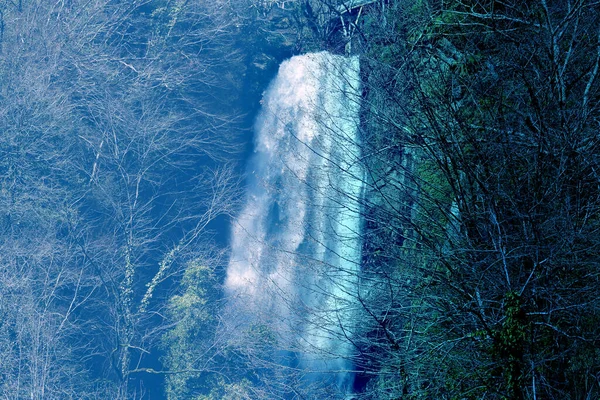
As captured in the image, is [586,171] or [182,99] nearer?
[586,171]

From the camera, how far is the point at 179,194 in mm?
18109

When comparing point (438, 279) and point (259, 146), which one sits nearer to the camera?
point (438, 279)

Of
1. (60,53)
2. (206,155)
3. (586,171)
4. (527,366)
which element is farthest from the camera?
(206,155)

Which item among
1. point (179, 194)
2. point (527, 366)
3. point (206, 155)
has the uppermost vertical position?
point (206, 155)

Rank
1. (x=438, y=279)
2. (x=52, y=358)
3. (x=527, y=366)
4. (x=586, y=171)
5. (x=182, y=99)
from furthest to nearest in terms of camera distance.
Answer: (x=182, y=99), (x=52, y=358), (x=438, y=279), (x=586, y=171), (x=527, y=366)

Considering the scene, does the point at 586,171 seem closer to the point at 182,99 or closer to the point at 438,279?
the point at 438,279

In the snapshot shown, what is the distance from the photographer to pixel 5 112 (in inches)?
550

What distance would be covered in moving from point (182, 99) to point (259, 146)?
137 inches

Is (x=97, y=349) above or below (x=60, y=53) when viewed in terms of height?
below

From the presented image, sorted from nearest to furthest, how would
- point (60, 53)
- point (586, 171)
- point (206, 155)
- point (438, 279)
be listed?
point (586, 171) < point (438, 279) < point (60, 53) < point (206, 155)

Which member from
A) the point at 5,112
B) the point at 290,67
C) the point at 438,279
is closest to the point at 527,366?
the point at 438,279

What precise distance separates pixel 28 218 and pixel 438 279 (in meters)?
13.4

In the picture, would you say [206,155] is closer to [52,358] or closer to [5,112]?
[5,112]

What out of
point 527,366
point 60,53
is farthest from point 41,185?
point 527,366
